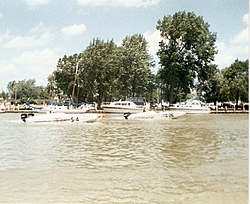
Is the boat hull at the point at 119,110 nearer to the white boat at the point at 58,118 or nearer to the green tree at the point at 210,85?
the green tree at the point at 210,85

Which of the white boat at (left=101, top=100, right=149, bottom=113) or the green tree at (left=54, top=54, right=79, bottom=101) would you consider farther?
the green tree at (left=54, top=54, right=79, bottom=101)

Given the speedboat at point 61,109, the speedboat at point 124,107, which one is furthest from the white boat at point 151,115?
the speedboat at point 124,107

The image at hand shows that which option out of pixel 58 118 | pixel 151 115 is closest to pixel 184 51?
pixel 151 115

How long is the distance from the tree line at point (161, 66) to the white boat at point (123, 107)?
3.87 ft

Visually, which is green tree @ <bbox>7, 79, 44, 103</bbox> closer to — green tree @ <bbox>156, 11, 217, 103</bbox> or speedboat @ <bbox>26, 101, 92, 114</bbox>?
speedboat @ <bbox>26, 101, 92, 114</bbox>

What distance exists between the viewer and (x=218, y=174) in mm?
2674

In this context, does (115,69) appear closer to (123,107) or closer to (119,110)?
(123,107)

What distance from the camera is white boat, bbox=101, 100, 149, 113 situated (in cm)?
1557

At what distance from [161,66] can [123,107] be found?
3083 millimetres

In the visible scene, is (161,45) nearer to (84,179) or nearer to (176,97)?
(176,97)

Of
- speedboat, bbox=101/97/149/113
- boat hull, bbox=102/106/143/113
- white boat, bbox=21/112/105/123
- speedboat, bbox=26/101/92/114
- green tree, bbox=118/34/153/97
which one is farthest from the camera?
green tree, bbox=118/34/153/97

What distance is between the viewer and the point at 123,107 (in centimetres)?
A: 1582

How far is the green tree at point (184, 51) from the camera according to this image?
1648 cm

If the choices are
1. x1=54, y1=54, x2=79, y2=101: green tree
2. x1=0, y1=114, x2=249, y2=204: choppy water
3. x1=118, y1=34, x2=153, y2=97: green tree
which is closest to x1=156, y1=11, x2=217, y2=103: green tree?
x1=118, y1=34, x2=153, y2=97: green tree
